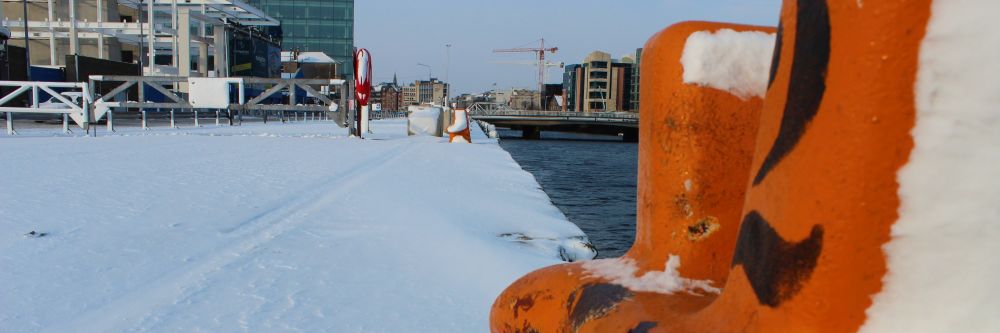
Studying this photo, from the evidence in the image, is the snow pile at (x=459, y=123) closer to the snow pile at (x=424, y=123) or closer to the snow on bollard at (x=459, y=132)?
the snow on bollard at (x=459, y=132)

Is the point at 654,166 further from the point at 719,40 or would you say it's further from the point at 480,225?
the point at 480,225

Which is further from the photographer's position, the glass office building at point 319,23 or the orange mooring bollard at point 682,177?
the glass office building at point 319,23

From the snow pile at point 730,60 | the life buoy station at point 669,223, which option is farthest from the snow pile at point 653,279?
the snow pile at point 730,60

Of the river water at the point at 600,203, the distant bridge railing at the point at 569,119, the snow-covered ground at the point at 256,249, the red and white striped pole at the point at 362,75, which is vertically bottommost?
the river water at the point at 600,203

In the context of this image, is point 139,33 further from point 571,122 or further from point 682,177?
point 682,177

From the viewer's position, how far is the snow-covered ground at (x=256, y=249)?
2295 mm

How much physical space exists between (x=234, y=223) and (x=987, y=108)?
3674 millimetres

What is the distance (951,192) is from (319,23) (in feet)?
271

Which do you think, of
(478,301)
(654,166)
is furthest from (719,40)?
(478,301)

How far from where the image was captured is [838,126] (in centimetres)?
75

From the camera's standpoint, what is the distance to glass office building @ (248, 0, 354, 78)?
7862cm

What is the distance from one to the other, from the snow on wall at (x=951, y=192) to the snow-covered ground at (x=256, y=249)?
1638mm

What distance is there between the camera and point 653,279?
→ 132cm

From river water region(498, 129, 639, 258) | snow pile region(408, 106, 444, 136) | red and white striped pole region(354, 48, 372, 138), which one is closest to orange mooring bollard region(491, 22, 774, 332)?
river water region(498, 129, 639, 258)
